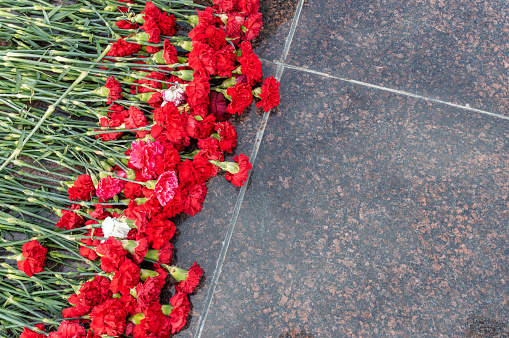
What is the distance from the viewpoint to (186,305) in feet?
4.63

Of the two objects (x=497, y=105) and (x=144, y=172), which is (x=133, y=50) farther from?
(x=497, y=105)

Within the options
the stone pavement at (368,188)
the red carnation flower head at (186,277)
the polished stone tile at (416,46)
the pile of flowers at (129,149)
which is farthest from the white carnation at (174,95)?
the red carnation flower head at (186,277)

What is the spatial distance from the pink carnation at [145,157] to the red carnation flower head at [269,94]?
0.52 meters

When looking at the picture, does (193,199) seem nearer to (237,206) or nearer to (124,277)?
(237,206)

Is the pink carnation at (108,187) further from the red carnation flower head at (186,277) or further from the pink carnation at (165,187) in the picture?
the red carnation flower head at (186,277)

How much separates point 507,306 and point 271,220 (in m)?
1.08

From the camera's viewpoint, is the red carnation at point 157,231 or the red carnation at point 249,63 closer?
the red carnation at point 157,231

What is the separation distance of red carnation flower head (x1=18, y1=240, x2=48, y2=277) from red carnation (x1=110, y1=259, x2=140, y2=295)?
31 cm

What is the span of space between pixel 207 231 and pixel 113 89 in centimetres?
75

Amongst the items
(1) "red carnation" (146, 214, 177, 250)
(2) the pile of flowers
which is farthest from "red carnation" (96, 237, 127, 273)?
(1) "red carnation" (146, 214, 177, 250)

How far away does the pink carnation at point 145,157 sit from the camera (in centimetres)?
137

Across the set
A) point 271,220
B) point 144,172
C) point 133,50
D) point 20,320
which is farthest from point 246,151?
point 20,320

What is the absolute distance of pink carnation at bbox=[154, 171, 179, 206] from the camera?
51.9 inches

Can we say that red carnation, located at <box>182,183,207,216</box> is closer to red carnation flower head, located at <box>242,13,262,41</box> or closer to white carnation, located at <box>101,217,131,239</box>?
white carnation, located at <box>101,217,131,239</box>
